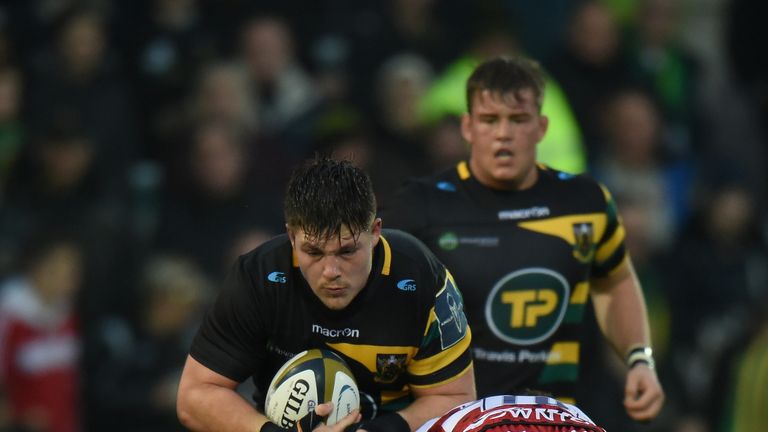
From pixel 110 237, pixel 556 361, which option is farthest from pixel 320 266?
pixel 110 237

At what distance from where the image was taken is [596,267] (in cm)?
656

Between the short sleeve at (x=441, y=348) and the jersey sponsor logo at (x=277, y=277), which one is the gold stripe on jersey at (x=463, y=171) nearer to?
the short sleeve at (x=441, y=348)

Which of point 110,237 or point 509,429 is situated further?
point 110,237

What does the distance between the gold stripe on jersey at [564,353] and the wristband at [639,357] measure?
231 millimetres

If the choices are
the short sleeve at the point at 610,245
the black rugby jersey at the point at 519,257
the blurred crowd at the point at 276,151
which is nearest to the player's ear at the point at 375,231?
the black rugby jersey at the point at 519,257

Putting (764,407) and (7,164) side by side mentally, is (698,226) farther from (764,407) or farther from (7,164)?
(7,164)

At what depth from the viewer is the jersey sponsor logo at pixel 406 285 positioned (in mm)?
5332

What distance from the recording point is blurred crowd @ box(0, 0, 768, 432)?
9.36m

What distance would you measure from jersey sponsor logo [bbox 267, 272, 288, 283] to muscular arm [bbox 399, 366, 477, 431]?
63cm

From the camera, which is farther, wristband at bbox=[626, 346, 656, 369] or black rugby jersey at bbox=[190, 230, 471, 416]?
wristband at bbox=[626, 346, 656, 369]

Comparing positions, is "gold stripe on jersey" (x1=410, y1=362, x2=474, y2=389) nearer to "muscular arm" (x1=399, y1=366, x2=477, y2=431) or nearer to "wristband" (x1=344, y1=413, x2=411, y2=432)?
"muscular arm" (x1=399, y1=366, x2=477, y2=431)

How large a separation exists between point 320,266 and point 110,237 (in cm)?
481

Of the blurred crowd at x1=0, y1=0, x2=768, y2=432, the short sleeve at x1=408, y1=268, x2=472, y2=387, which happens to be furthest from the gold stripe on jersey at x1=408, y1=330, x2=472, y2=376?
the blurred crowd at x1=0, y1=0, x2=768, y2=432

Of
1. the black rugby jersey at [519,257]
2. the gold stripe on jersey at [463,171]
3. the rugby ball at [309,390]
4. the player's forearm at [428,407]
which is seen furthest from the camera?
the gold stripe on jersey at [463,171]
